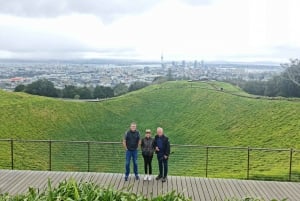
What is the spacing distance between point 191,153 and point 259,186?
34.5ft

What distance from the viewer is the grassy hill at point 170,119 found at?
25297mm

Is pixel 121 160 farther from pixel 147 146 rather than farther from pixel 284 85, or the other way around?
pixel 284 85

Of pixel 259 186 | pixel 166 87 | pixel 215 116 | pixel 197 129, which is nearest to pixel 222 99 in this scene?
pixel 215 116

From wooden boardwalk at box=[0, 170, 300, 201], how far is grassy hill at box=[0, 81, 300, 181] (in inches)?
323

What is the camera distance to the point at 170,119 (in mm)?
34062

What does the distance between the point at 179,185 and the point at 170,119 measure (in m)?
23.8

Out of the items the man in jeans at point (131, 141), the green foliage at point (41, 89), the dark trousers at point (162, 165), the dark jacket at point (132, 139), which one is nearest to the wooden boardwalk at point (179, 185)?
the dark trousers at point (162, 165)

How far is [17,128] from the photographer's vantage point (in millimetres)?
25688

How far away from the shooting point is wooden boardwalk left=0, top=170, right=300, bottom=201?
9.70 metres

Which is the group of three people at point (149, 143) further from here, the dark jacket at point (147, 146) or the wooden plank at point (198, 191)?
the wooden plank at point (198, 191)

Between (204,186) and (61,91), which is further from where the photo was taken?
(61,91)

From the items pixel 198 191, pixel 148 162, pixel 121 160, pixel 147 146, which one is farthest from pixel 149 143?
pixel 121 160

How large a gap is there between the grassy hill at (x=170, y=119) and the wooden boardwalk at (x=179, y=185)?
8.21 meters

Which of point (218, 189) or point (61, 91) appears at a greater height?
point (218, 189)
